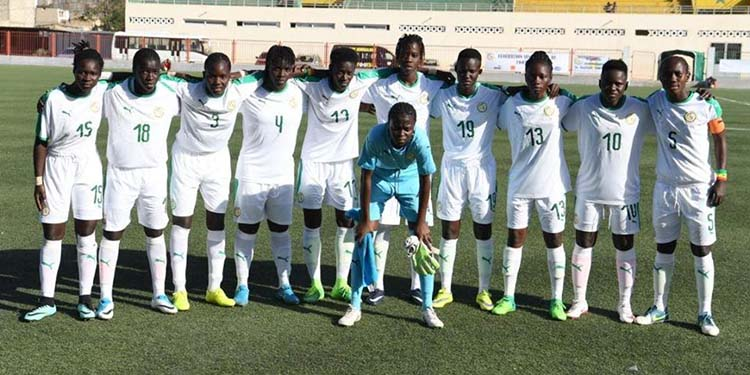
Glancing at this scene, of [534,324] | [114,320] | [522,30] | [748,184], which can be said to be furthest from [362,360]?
[522,30]

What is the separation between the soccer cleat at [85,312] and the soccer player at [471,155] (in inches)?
107

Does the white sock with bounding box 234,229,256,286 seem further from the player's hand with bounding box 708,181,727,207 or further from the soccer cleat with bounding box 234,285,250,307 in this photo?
the player's hand with bounding box 708,181,727,207

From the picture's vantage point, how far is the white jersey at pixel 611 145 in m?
6.29

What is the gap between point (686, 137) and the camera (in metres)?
6.14

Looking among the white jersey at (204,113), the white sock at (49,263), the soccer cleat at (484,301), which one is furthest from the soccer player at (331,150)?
the white sock at (49,263)

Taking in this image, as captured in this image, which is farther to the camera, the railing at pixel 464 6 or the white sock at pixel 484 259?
the railing at pixel 464 6

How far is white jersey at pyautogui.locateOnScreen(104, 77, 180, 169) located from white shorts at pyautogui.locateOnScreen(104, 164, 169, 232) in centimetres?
6

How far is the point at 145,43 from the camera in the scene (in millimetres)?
51594

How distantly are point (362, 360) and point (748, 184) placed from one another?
9.29 m

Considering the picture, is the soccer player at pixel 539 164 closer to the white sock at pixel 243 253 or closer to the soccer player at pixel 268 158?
the soccer player at pixel 268 158

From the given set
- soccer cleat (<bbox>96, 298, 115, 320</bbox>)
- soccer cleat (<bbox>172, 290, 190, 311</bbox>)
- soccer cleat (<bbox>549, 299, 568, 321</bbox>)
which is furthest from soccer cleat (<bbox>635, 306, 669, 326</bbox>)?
soccer cleat (<bbox>96, 298, 115, 320</bbox>)

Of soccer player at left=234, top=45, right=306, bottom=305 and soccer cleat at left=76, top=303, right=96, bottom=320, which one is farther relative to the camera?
soccer player at left=234, top=45, right=306, bottom=305

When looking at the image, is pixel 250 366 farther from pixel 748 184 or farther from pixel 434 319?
pixel 748 184

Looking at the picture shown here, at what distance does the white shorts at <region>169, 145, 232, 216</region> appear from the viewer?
21.5 feet
